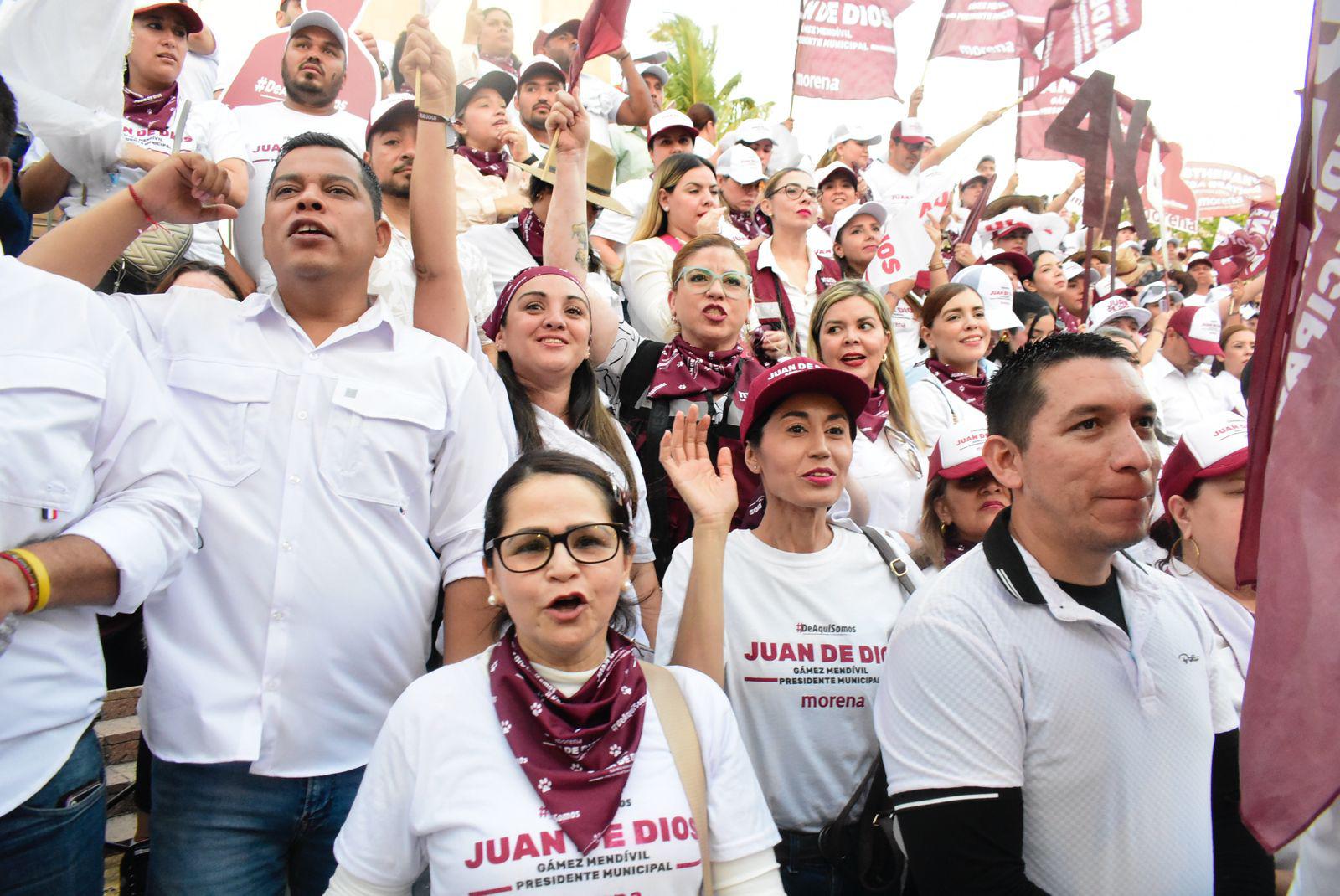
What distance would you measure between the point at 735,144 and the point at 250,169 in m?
4.55

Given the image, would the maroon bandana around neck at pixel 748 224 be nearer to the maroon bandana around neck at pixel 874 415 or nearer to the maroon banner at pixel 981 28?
the maroon bandana around neck at pixel 874 415

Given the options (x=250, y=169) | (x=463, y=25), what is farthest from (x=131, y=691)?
(x=463, y=25)

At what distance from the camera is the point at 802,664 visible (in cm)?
254

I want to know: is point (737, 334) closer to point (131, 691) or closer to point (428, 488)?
point (428, 488)

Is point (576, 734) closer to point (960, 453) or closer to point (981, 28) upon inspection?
point (960, 453)

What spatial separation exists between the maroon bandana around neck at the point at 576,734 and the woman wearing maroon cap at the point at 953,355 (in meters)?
3.07

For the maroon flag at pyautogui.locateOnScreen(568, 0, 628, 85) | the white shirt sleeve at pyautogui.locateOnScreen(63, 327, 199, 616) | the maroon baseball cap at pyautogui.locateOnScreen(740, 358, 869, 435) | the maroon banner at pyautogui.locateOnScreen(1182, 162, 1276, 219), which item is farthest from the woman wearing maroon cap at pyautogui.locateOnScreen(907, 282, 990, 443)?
the maroon banner at pyautogui.locateOnScreen(1182, 162, 1276, 219)

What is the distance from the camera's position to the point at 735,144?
7.62 metres

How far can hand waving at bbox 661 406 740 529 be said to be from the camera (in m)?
2.70

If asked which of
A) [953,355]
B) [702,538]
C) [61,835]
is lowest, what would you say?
[61,835]

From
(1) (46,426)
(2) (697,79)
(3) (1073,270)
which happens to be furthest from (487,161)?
(2) (697,79)

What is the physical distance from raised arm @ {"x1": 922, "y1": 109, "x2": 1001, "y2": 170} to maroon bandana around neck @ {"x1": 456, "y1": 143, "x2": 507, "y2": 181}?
4193 mm

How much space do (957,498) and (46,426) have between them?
103 inches

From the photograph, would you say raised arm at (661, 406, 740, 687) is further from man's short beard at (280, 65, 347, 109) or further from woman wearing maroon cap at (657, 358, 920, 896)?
man's short beard at (280, 65, 347, 109)
